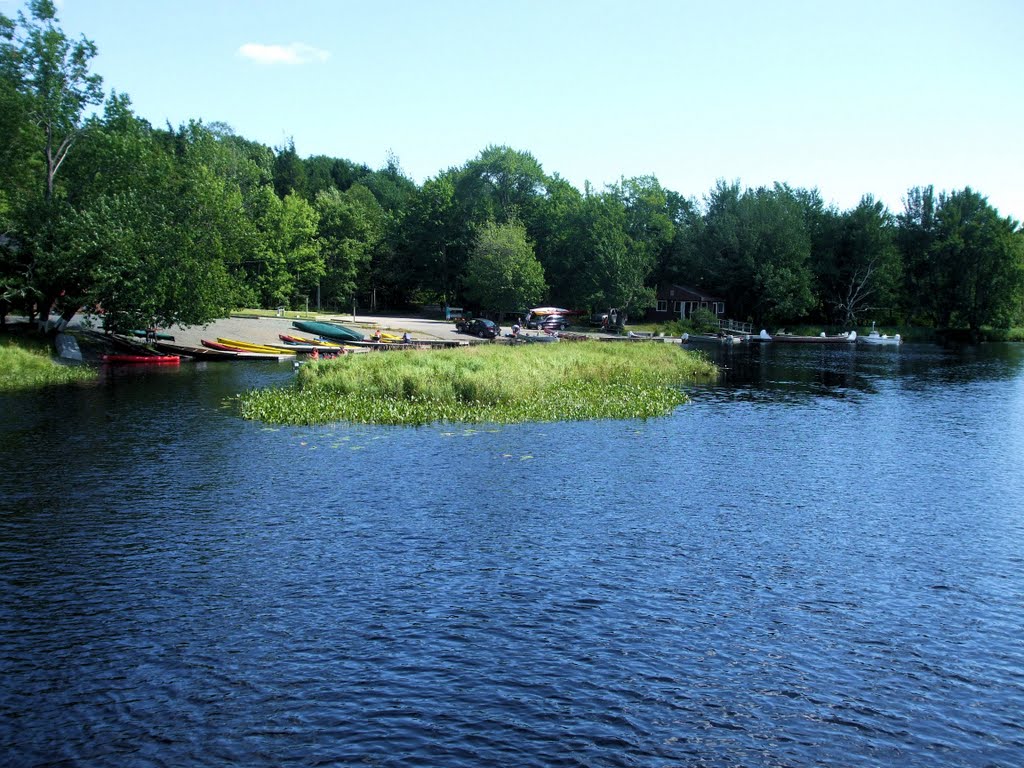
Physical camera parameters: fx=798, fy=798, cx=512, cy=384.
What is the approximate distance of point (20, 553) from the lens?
68.2 feet

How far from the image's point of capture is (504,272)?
10919 centimetres

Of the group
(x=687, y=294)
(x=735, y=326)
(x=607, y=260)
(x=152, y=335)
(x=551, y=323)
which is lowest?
(x=152, y=335)

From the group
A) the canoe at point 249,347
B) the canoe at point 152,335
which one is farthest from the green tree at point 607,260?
the canoe at point 152,335

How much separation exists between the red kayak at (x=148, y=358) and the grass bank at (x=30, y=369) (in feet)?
18.4

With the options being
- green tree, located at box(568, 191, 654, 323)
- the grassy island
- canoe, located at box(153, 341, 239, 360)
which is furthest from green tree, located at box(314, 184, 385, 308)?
the grassy island

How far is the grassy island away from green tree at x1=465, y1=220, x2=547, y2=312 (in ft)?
185

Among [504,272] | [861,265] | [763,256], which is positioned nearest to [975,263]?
[861,265]

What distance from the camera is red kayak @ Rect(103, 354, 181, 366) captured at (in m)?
63.4

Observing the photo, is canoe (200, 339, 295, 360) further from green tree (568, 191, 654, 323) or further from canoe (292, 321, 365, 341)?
green tree (568, 191, 654, 323)

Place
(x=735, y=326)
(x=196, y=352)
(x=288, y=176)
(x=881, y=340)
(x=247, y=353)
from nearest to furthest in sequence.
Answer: (x=196, y=352) < (x=247, y=353) < (x=881, y=340) < (x=735, y=326) < (x=288, y=176)

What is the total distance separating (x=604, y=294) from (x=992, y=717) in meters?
104

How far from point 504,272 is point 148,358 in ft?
179

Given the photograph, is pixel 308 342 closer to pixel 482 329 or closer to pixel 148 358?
pixel 148 358

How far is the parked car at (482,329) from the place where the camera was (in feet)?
306
